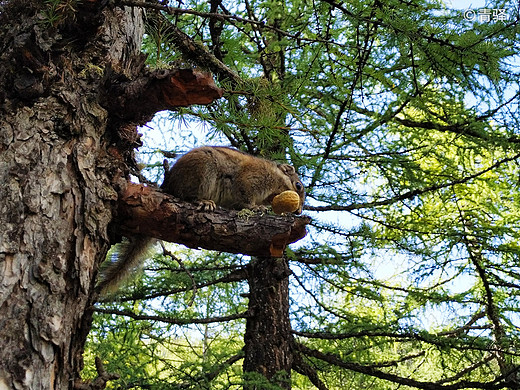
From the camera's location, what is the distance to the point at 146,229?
3.16 m

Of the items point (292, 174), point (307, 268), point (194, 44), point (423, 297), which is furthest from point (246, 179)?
point (423, 297)

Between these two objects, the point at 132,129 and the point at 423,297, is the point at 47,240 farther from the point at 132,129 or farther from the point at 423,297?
the point at 423,297

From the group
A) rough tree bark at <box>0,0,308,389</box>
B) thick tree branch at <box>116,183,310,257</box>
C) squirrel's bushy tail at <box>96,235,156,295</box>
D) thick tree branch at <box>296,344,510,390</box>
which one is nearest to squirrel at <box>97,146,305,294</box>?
squirrel's bushy tail at <box>96,235,156,295</box>

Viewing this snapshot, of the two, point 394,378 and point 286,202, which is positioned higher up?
point 286,202

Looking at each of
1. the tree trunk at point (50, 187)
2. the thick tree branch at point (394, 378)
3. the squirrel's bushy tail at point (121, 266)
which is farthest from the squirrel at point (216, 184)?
the thick tree branch at point (394, 378)

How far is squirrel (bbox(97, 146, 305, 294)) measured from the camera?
3.81 meters

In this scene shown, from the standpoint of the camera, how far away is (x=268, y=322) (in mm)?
5617

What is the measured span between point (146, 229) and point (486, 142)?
365 cm

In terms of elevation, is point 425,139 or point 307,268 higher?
point 425,139

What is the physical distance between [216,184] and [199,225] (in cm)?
151

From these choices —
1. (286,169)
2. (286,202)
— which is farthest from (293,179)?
(286,202)

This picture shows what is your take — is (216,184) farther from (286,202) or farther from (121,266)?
(121,266)

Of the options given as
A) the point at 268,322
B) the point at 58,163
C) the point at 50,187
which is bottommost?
the point at 50,187

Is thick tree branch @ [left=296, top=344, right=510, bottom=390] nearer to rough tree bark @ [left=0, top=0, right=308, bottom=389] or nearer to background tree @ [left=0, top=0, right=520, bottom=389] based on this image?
background tree @ [left=0, top=0, right=520, bottom=389]
